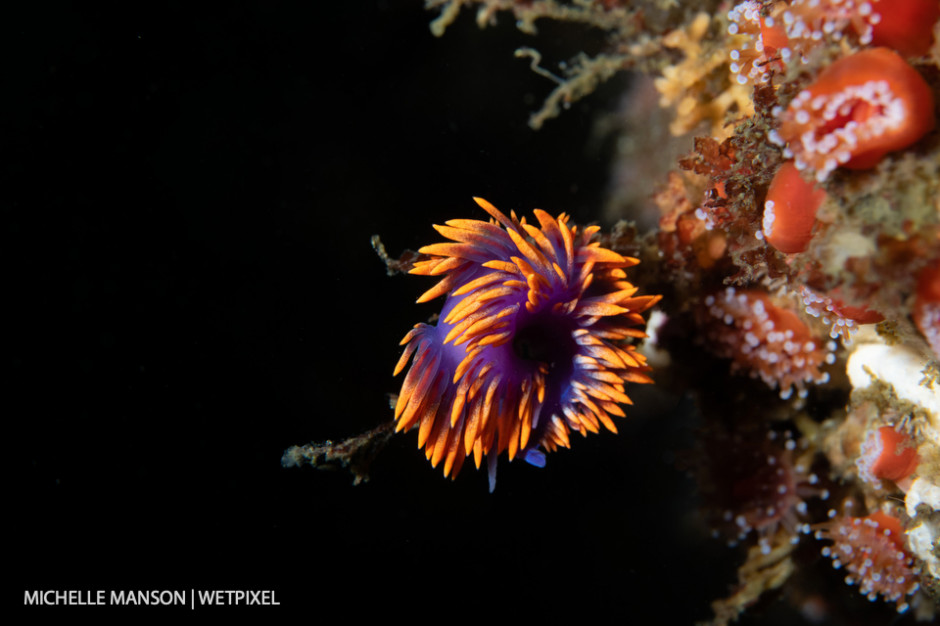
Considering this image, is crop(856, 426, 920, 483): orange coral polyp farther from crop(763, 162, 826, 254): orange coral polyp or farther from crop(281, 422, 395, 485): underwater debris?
crop(281, 422, 395, 485): underwater debris

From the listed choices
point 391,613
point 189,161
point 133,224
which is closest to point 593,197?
point 189,161

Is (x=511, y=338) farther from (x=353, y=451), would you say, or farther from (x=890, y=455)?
(x=890, y=455)

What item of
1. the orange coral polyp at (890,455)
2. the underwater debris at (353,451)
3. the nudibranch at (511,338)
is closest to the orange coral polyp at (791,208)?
the nudibranch at (511,338)

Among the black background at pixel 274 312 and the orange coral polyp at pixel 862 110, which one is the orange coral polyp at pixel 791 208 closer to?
the orange coral polyp at pixel 862 110

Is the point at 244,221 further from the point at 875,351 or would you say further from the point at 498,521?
the point at 875,351

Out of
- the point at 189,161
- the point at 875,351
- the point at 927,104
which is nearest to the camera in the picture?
the point at 927,104

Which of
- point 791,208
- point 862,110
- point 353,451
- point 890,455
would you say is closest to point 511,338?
point 353,451

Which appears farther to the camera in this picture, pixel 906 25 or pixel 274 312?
pixel 274 312

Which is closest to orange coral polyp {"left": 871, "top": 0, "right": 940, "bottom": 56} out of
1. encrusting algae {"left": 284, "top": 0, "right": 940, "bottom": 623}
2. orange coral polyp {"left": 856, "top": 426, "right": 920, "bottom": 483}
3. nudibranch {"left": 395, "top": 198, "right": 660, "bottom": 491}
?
encrusting algae {"left": 284, "top": 0, "right": 940, "bottom": 623}
